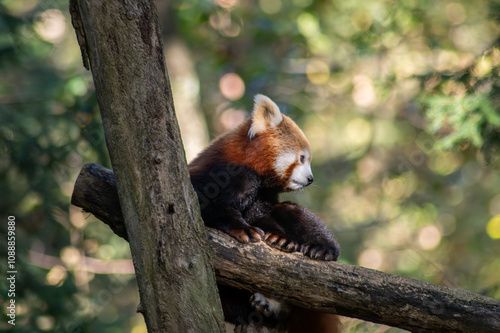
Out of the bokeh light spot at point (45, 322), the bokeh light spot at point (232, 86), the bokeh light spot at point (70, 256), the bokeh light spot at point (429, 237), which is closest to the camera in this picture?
the bokeh light spot at point (45, 322)

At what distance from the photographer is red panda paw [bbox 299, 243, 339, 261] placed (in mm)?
2873

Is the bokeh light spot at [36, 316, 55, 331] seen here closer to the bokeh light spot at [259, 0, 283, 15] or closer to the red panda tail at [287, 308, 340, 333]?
the red panda tail at [287, 308, 340, 333]

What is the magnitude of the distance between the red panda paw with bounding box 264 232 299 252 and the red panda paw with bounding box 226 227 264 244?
78mm

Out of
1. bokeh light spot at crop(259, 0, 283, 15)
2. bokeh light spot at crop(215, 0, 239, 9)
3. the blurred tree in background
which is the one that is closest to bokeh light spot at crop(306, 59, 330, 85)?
the blurred tree in background

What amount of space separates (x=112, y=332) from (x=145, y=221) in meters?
4.24

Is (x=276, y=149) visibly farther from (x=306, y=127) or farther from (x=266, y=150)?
(x=306, y=127)

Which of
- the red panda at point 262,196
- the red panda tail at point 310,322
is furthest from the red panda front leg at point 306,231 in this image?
the red panda tail at point 310,322

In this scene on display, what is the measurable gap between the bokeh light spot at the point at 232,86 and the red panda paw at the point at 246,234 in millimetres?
5490

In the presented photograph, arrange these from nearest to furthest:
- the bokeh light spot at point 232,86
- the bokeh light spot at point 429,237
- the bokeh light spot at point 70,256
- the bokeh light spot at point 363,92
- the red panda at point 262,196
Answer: the red panda at point 262,196 → the bokeh light spot at point 70,256 → the bokeh light spot at point 363,92 → the bokeh light spot at point 232,86 → the bokeh light spot at point 429,237

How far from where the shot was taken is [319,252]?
2895mm

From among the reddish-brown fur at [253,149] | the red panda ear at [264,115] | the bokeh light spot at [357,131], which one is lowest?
the reddish-brown fur at [253,149]

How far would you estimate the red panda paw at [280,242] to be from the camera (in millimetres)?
2918

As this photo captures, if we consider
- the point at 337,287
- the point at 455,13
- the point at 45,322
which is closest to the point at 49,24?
the point at 45,322

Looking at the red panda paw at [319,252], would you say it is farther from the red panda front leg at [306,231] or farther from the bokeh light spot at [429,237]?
the bokeh light spot at [429,237]
